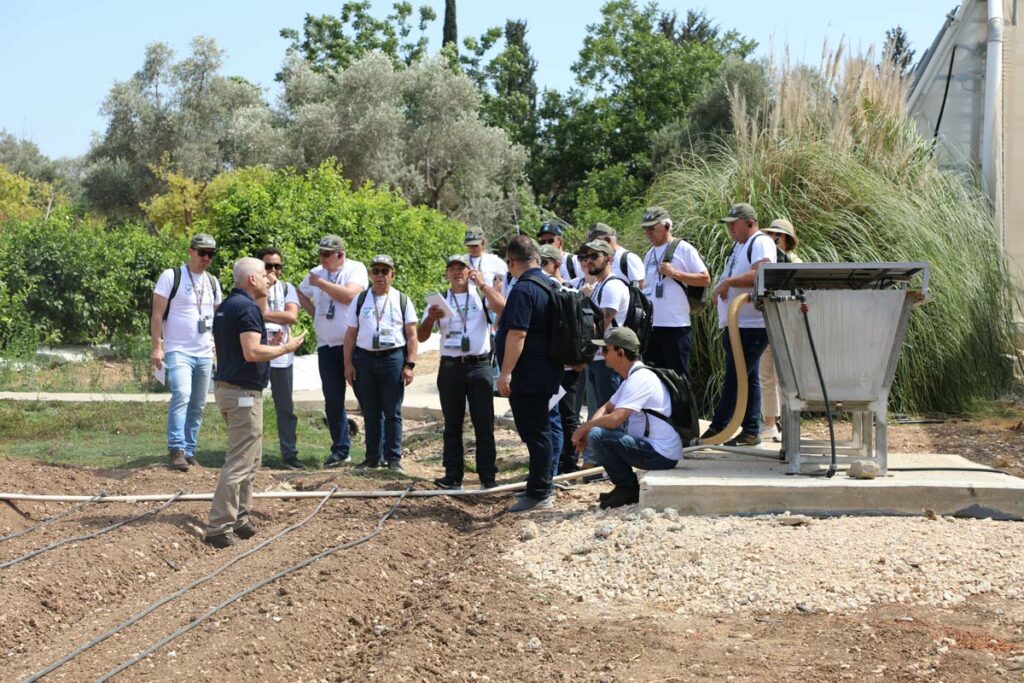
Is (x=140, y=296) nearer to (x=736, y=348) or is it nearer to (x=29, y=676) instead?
(x=736, y=348)

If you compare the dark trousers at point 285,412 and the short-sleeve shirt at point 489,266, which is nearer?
the dark trousers at point 285,412

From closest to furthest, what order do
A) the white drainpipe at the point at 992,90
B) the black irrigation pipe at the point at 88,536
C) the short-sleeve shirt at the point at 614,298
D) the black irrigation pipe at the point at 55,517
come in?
the black irrigation pipe at the point at 88,536 < the black irrigation pipe at the point at 55,517 < the short-sleeve shirt at the point at 614,298 < the white drainpipe at the point at 992,90

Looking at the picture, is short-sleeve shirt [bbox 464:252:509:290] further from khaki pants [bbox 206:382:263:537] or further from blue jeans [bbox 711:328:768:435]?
khaki pants [bbox 206:382:263:537]

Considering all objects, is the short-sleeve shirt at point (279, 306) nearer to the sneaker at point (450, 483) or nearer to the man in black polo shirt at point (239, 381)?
the sneaker at point (450, 483)

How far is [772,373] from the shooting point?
30.4 ft

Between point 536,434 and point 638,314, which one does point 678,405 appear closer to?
point 536,434

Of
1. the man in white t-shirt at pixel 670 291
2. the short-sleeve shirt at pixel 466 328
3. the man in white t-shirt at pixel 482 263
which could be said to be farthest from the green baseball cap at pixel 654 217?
the man in white t-shirt at pixel 482 263

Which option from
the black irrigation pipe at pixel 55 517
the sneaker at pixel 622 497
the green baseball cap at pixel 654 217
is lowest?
the black irrigation pipe at pixel 55 517

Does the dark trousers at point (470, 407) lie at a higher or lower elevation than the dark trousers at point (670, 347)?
lower

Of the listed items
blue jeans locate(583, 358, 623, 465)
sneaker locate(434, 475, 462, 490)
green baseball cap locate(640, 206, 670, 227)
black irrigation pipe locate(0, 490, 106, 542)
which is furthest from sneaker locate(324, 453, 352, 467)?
green baseball cap locate(640, 206, 670, 227)

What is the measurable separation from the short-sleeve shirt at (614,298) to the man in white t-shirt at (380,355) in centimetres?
161

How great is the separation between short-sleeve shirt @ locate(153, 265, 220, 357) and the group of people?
0.4 inches

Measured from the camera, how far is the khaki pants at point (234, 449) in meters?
7.01

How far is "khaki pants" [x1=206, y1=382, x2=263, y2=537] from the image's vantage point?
701 centimetres
